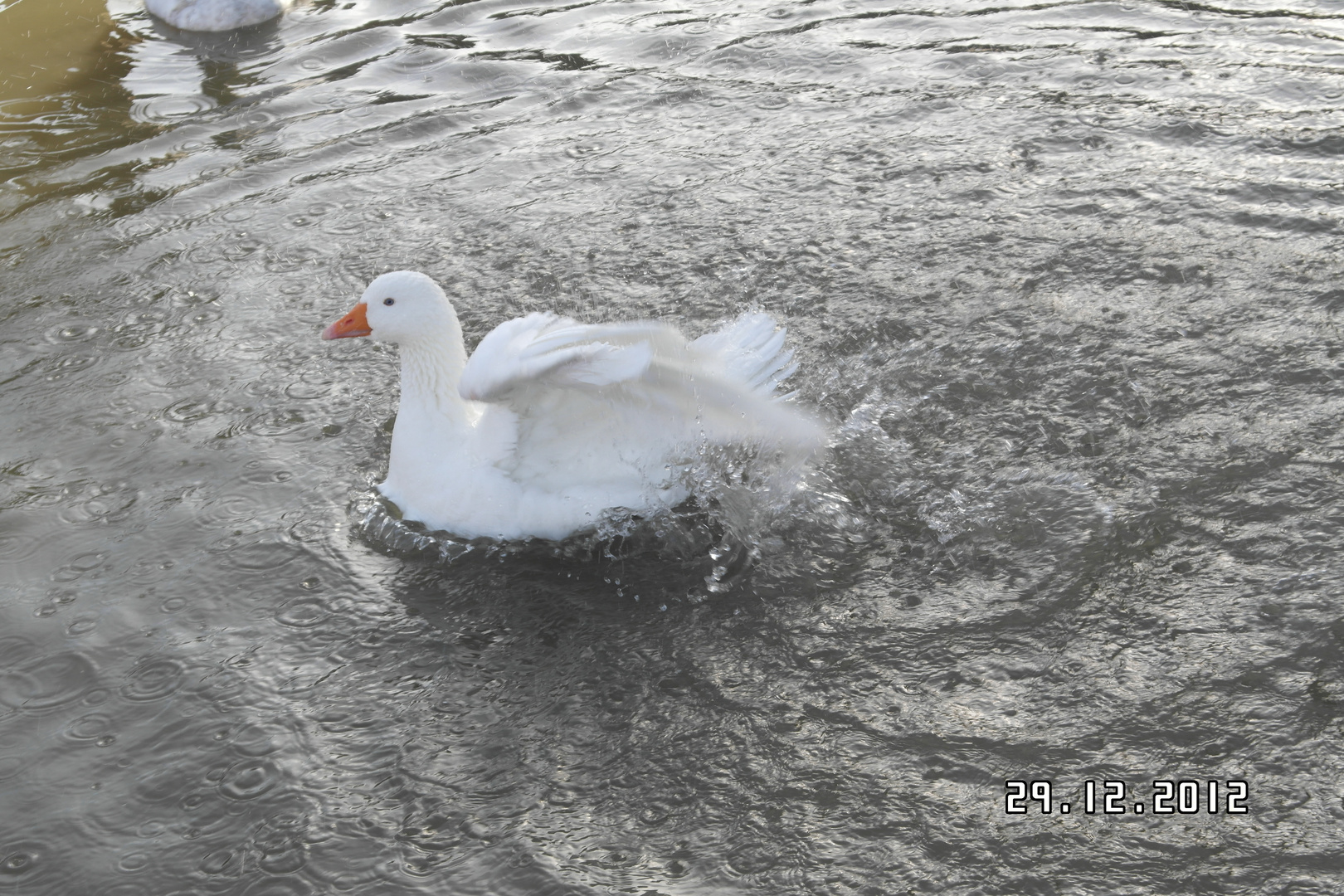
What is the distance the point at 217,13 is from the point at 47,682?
775 centimetres

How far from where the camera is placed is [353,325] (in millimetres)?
4855

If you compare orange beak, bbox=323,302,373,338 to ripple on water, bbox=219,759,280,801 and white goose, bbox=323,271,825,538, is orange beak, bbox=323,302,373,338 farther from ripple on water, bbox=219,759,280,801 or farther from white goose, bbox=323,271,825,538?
A: ripple on water, bbox=219,759,280,801

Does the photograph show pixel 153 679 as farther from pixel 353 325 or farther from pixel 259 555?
pixel 353 325

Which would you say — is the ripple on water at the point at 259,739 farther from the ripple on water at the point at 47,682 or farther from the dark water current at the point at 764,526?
the ripple on water at the point at 47,682

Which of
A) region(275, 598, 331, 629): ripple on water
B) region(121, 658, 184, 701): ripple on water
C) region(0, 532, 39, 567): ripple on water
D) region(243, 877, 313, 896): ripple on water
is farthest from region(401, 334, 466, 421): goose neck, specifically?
region(243, 877, 313, 896): ripple on water

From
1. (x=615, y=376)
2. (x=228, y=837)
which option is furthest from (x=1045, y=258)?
(x=228, y=837)

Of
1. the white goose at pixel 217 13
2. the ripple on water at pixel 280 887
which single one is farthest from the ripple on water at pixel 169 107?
the ripple on water at pixel 280 887

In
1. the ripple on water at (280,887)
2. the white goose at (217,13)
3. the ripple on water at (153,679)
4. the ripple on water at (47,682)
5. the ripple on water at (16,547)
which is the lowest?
the ripple on water at (280,887)

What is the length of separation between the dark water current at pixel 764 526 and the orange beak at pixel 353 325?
63 centimetres

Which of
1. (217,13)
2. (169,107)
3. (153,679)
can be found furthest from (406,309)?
(217,13)

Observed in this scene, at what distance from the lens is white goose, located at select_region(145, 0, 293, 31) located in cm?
1011

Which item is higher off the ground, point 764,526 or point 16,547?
point 16,547

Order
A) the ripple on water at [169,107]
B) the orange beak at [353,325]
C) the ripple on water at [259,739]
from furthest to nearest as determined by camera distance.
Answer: the ripple on water at [169,107], the orange beak at [353,325], the ripple on water at [259,739]

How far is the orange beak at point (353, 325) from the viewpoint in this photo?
15.8ft
